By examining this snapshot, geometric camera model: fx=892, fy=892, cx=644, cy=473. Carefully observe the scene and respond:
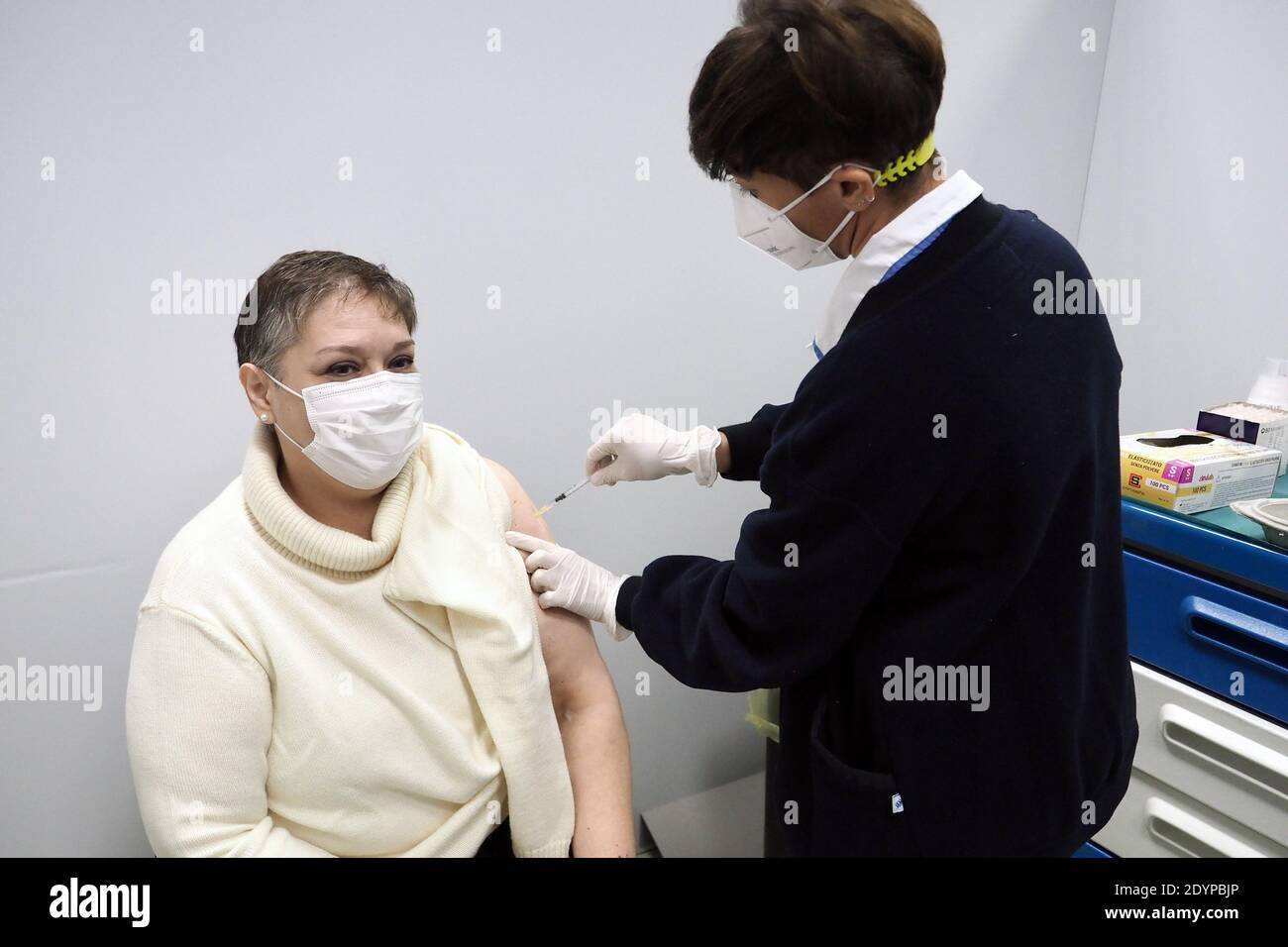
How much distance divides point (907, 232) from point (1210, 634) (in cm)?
104

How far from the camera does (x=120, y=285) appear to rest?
1325 mm

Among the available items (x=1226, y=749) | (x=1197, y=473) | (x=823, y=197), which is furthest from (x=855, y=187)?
(x=1226, y=749)

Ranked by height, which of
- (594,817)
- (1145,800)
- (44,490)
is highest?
(44,490)

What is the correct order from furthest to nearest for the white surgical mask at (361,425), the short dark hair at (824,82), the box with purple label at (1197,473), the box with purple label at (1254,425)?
the box with purple label at (1254,425)
the box with purple label at (1197,473)
the white surgical mask at (361,425)
the short dark hair at (824,82)

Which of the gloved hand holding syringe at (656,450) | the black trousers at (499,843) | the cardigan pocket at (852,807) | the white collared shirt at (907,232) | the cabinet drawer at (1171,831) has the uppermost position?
the white collared shirt at (907,232)

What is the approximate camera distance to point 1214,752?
1526mm

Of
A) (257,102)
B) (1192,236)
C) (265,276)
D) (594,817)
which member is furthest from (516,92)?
(1192,236)

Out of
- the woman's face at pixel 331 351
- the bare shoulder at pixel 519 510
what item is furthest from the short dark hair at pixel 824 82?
the bare shoulder at pixel 519 510

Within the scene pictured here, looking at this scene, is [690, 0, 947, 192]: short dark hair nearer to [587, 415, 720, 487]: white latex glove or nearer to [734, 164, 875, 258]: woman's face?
[734, 164, 875, 258]: woman's face

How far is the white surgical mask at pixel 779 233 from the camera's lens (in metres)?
1.02

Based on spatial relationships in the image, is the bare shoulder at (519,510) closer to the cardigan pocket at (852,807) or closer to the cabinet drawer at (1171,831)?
the cardigan pocket at (852,807)

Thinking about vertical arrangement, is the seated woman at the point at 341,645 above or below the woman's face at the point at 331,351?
below

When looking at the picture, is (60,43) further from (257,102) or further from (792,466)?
(792,466)
